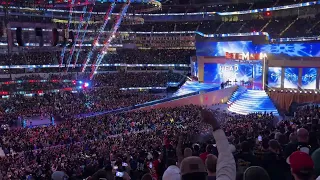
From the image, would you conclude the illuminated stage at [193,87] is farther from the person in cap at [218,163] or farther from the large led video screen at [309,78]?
the person in cap at [218,163]

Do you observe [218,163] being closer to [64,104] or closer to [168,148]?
[168,148]

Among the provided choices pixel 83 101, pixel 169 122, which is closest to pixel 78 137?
pixel 169 122

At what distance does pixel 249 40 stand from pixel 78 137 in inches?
954

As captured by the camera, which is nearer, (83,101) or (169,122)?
(169,122)

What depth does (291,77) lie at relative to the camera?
32594mm

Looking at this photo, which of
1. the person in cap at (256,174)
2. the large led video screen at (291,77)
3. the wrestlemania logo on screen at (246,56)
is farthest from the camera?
the wrestlemania logo on screen at (246,56)

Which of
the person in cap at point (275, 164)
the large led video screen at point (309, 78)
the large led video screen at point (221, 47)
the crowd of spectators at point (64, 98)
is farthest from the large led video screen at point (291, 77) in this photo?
the person in cap at point (275, 164)

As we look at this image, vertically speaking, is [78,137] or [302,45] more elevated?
[302,45]

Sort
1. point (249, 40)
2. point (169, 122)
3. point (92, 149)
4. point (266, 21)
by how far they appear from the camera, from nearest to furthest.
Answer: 1. point (92, 149)
2. point (169, 122)
3. point (249, 40)
4. point (266, 21)

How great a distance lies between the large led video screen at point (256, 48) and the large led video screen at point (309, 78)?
141cm

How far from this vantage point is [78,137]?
22.5 m

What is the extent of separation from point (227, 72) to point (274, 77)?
821cm

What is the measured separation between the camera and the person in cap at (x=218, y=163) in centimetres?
267

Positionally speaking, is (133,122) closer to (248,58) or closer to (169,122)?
(169,122)
